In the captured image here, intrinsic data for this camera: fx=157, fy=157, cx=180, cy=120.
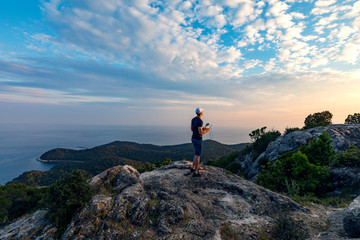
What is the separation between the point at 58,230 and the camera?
14.4ft

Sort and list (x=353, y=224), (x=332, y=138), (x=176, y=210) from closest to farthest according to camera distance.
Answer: (x=353, y=224), (x=176, y=210), (x=332, y=138)

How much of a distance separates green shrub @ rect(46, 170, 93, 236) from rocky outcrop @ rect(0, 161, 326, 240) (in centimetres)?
26

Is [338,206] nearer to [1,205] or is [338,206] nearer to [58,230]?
[58,230]

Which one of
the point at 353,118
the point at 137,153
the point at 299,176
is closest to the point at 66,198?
the point at 299,176

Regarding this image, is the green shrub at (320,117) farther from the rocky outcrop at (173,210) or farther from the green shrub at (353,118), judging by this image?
the rocky outcrop at (173,210)

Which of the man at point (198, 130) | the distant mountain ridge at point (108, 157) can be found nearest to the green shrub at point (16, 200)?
the distant mountain ridge at point (108, 157)

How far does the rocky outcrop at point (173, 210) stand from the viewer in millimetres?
4379

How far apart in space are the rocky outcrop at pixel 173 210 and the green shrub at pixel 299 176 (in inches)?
192

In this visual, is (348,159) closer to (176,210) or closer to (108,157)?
(176,210)

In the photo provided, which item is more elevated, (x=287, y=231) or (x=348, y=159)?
(x=348, y=159)

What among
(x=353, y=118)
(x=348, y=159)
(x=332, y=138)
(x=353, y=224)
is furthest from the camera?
(x=353, y=118)

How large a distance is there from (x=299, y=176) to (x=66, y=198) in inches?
529

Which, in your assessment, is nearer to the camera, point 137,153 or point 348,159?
point 348,159

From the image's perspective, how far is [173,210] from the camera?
16.6 feet
